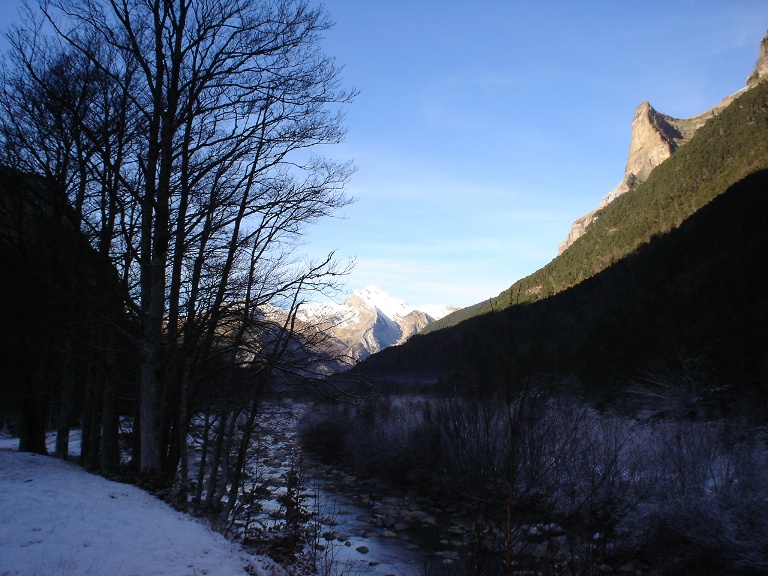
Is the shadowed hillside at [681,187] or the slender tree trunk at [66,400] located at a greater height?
the shadowed hillside at [681,187]

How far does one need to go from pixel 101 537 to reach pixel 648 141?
141507 mm

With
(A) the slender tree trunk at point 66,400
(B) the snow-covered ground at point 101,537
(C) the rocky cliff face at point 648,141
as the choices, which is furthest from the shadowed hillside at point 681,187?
(C) the rocky cliff face at point 648,141

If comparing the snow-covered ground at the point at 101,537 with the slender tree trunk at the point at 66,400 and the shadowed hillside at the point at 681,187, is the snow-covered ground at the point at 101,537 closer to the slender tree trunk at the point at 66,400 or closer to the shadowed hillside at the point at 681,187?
the slender tree trunk at the point at 66,400

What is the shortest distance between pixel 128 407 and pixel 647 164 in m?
124

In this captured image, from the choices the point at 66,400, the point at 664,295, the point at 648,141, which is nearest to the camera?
the point at 66,400

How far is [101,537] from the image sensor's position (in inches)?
181

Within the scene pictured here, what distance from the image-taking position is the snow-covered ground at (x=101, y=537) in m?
4.01

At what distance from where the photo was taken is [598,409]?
22891mm

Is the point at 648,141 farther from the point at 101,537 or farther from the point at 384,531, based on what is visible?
the point at 101,537

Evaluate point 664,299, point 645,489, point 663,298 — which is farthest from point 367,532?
point 663,298

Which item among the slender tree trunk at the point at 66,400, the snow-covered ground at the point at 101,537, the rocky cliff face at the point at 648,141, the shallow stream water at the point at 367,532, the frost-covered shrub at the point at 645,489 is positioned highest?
the rocky cliff face at the point at 648,141

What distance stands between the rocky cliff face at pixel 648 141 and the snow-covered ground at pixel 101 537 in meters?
115

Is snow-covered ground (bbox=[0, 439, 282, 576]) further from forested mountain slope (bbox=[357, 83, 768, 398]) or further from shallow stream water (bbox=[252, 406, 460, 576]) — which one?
forested mountain slope (bbox=[357, 83, 768, 398])

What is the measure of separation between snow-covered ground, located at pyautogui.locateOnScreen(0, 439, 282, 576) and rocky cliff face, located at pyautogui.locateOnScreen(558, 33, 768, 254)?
376 ft
